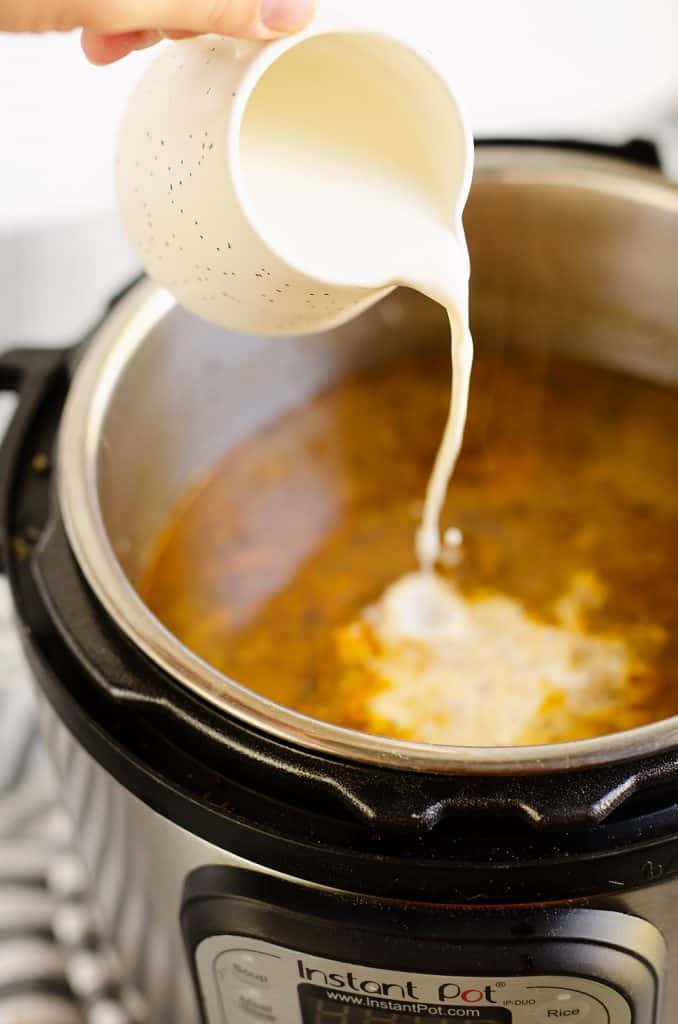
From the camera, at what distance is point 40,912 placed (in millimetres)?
1368

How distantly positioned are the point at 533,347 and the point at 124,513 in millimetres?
550

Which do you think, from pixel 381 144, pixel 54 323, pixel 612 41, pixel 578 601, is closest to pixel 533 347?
pixel 578 601

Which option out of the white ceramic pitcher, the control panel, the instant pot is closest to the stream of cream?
the white ceramic pitcher

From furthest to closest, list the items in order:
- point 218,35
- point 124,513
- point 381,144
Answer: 1. point 124,513
2. point 381,144
3. point 218,35

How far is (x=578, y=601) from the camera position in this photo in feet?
4.33

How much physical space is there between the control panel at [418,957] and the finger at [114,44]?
24.1 inches

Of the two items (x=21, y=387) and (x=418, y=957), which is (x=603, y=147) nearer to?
(x=21, y=387)

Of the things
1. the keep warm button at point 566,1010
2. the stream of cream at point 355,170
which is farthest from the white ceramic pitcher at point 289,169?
the keep warm button at point 566,1010

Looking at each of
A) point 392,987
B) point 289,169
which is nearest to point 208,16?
point 289,169

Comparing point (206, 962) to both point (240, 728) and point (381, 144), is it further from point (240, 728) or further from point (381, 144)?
point (381, 144)

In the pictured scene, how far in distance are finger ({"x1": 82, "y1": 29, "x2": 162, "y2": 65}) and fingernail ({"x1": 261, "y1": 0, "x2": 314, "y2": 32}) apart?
207mm

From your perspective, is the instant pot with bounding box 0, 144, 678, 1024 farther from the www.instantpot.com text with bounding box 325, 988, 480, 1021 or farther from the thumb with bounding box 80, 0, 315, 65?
the thumb with bounding box 80, 0, 315, 65

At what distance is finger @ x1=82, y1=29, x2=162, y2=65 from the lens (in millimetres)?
934

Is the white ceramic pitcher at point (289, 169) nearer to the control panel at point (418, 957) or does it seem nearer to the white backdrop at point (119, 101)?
the control panel at point (418, 957)
